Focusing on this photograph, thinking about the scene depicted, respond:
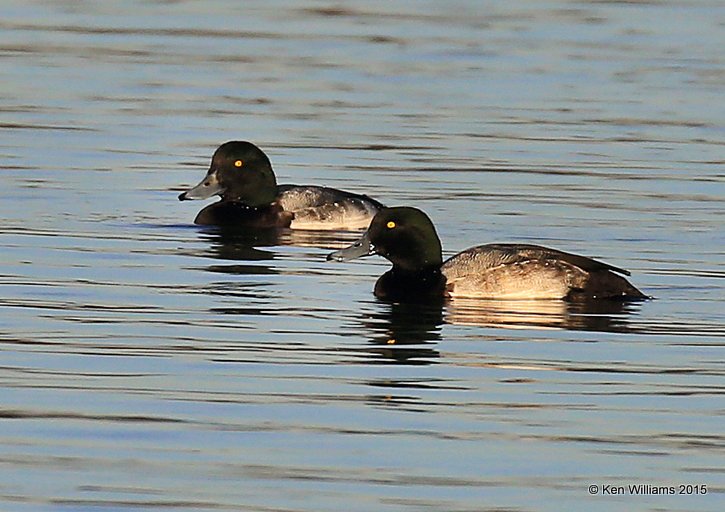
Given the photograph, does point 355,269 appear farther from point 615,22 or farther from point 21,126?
point 615,22

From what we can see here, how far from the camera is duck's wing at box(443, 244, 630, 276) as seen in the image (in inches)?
522

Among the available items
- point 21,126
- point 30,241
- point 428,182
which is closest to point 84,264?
point 30,241

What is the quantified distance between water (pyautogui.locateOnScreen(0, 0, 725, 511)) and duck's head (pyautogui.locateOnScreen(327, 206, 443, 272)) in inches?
18.1

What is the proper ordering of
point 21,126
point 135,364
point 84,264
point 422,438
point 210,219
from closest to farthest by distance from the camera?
point 422,438
point 135,364
point 84,264
point 210,219
point 21,126

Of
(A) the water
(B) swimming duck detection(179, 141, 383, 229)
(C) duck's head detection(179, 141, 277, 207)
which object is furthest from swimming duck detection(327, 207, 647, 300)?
(C) duck's head detection(179, 141, 277, 207)

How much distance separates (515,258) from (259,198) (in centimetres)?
515

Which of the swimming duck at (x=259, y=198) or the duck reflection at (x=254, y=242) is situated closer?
the duck reflection at (x=254, y=242)

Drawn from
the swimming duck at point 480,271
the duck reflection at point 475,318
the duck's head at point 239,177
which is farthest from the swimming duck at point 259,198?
the duck reflection at point 475,318

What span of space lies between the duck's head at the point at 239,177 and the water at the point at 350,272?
50 cm

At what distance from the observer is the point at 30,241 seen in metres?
15.6

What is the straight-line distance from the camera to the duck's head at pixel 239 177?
17.9 metres

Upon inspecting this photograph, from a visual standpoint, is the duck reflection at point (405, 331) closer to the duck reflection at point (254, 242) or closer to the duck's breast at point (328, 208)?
the duck reflection at point (254, 242)

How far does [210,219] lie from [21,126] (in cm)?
493

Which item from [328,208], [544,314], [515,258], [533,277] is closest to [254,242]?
[328,208]
